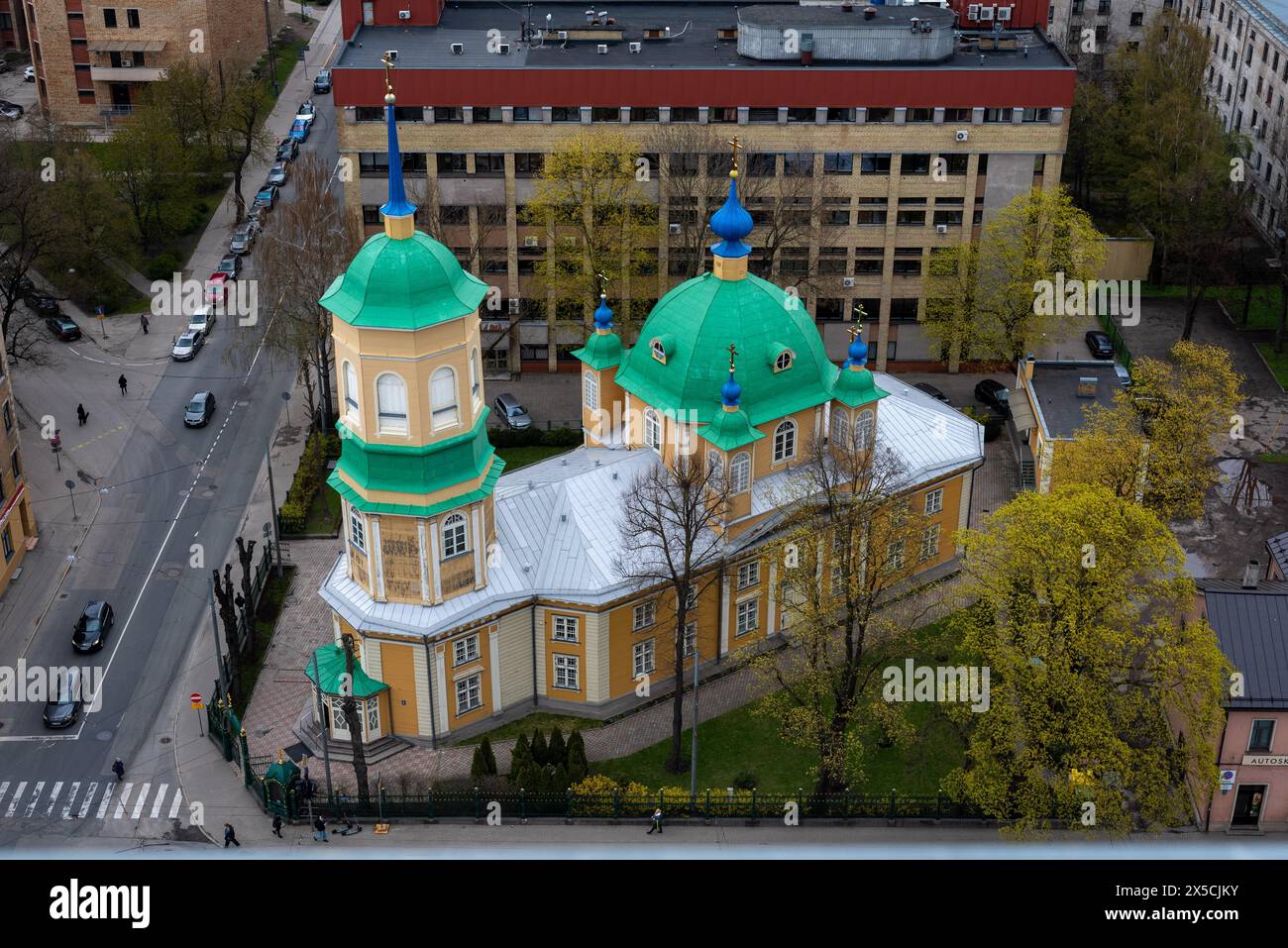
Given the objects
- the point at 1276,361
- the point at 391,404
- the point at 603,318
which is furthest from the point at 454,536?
the point at 1276,361

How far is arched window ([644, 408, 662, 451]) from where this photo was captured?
7581 centimetres

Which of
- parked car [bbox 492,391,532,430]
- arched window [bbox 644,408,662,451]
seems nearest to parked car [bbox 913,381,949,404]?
parked car [bbox 492,391,532,430]

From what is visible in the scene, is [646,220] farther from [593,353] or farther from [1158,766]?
[1158,766]

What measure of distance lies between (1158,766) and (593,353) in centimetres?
3458

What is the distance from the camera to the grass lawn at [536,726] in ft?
236

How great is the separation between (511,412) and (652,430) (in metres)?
24.5

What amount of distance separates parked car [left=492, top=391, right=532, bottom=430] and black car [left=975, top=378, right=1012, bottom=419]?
30.3m

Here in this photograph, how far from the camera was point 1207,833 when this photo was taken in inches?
2630

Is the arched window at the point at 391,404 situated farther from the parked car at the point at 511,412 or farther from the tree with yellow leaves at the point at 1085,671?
the parked car at the point at 511,412

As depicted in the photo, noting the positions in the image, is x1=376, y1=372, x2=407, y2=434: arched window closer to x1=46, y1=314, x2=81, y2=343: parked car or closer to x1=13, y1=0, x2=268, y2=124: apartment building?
x1=46, y1=314, x2=81, y2=343: parked car

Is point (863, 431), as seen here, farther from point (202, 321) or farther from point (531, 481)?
point (202, 321)

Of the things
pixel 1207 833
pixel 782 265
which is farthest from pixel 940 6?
pixel 1207 833

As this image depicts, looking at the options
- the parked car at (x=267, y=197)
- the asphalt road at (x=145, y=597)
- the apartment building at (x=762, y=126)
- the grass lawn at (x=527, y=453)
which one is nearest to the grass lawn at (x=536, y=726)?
the asphalt road at (x=145, y=597)

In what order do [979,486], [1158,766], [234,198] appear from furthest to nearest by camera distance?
[234,198], [979,486], [1158,766]
